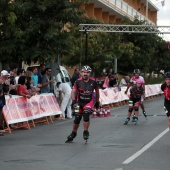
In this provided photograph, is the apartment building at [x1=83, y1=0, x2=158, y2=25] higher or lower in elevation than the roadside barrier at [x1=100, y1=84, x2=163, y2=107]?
higher

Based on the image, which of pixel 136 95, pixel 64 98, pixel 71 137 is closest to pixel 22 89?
pixel 136 95

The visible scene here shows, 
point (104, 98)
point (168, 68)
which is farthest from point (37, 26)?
point (168, 68)

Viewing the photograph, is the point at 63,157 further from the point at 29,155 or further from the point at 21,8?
the point at 21,8

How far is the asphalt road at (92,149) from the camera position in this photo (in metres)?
11.4

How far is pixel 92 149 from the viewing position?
13.9 m

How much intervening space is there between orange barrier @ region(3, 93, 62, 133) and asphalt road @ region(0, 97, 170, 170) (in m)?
0.49

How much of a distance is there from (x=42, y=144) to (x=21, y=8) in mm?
11086

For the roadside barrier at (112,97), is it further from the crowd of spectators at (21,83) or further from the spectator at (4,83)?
the spectator at (4,83)

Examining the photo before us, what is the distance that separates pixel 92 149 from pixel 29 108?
281 inches

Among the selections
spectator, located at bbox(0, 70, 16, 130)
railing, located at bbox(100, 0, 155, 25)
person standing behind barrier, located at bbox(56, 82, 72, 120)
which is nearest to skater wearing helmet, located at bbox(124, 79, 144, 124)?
person standing behind barrier, located at bbox(56, 82, 72, 120)

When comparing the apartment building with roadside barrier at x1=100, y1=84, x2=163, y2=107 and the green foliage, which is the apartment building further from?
the green foliage

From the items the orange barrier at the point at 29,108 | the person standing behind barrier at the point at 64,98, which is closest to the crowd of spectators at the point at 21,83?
the orange barrier at the point at 29,108

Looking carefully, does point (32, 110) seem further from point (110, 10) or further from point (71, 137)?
point (110, 10)

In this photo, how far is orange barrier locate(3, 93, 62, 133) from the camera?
19.0 meters
